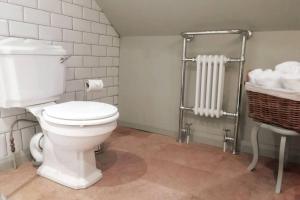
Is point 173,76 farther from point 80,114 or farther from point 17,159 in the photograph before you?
point 17,159

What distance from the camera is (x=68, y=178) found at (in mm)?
1375

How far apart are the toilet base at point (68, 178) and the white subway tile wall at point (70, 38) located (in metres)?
0.31

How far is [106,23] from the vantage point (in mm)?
2252

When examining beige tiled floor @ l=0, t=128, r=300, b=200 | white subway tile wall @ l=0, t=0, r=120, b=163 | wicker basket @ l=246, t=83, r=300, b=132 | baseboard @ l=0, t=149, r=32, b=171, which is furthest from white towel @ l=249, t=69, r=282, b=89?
baseboard @ l=0, t=149, r=32, b=171

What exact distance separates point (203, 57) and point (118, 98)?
3.38 feet

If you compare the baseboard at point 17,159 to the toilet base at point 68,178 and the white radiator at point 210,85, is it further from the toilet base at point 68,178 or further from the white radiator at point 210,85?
the white radiator at point 210,85

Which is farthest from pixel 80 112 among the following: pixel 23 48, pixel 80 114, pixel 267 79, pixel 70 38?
pixel 267 79

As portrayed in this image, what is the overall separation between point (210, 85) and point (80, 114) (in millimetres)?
1055

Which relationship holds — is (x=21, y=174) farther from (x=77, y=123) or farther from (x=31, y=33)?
(x=31, y=33)

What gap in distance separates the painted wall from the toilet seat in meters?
0.97

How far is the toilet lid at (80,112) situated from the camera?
3.89ft

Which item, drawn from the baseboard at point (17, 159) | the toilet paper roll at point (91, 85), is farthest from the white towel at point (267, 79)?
the baseboard at point (17, 159)

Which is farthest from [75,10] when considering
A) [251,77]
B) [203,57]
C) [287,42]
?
[287,42]

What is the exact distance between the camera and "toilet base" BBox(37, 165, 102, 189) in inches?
52.8
